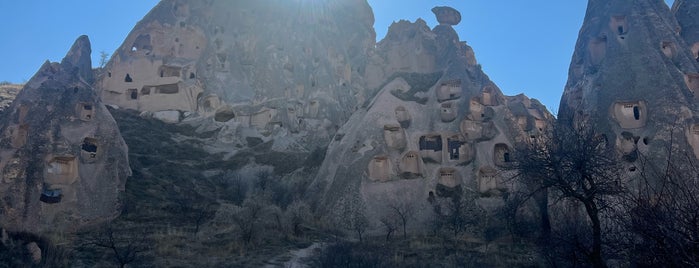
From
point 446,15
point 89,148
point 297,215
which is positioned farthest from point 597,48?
point 89,148

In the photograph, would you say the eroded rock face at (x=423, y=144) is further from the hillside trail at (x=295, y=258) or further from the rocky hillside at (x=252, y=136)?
the hillside trail at (x=295, y=258)

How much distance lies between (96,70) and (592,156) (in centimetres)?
4417

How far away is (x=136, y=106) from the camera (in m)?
44.7

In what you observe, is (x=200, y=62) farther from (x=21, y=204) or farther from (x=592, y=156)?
(x=592, y=156)

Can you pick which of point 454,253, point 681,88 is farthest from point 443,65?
point 454,253

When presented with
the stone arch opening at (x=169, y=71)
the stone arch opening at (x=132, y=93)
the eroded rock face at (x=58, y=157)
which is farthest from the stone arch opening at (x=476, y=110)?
the stone arch opening at (x=132, y=93)

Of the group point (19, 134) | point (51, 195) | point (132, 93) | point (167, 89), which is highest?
point (167, 89)

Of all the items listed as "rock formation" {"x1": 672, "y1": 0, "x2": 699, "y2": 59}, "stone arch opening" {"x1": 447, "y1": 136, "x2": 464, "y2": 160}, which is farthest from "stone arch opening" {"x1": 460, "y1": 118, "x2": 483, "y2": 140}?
"rock formation" {"x1": 672, "y1": 0, "x2": 699, "y2": 59}

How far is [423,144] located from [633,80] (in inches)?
417

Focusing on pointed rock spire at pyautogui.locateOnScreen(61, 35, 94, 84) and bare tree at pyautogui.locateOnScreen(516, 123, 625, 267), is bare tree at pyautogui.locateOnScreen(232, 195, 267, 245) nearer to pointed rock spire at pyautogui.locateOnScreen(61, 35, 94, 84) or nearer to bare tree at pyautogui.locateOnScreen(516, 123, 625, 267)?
bare tree at pyautogui.locateOnScreen(516, 123, 625, 267)

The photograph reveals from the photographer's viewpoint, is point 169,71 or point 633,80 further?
point 169,71

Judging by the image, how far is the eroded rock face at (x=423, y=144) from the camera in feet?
91.0

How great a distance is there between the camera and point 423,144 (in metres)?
30.7

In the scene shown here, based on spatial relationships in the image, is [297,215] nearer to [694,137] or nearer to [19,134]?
[19,134]
